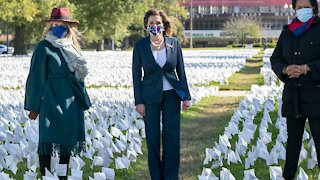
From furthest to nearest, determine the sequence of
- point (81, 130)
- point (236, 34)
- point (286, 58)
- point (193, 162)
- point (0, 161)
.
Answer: point (236, 34) → point (193, 162) → point (0, 161) → point (81, 130) → point (286, 58)

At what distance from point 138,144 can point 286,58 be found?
2726 millimetres

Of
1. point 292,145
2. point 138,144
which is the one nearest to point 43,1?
point 138,144

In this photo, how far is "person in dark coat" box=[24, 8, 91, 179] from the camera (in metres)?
5.47

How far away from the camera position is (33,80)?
5.45 metres

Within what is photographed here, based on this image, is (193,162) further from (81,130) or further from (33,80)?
(33,80)

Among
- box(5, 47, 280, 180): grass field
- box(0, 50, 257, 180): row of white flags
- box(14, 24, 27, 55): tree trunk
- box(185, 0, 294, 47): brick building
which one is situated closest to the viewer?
box(0, 50, 257, 180): row of white flags

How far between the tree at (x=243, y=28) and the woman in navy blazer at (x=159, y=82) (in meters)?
100

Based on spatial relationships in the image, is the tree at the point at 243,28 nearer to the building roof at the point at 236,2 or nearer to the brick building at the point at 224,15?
the brick building at the point at 224,15

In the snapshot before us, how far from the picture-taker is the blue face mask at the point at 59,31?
5559 mm

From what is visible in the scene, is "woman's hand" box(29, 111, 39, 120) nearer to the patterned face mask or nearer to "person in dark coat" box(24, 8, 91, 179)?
"person in dark coat" box(24, 8, 91, 179)

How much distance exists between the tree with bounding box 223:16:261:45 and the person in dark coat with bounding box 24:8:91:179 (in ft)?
330

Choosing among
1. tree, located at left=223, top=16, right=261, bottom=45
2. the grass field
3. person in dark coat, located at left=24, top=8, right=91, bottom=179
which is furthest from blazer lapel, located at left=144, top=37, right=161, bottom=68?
tree, located at left=223, top=16, right=261, bottom=45

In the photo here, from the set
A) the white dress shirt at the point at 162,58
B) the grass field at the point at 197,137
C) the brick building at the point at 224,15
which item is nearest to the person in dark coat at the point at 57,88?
the white dress shirt at the point at 162,58

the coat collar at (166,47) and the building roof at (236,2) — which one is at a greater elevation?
the building roof at (236,2)
